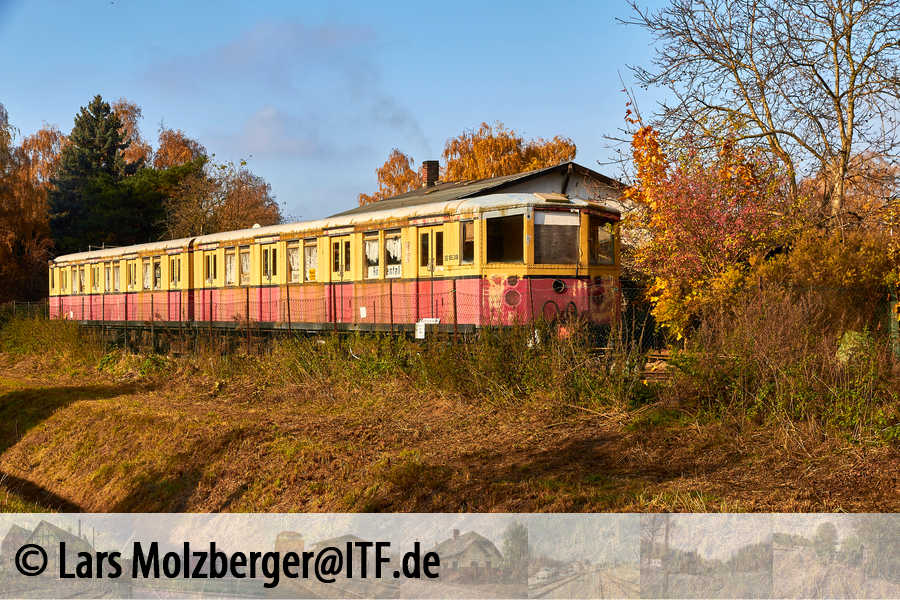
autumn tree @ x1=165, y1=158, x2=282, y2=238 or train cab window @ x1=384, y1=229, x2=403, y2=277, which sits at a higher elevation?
autumn tree @ x1=165, y1=158, x2=282, y2=238

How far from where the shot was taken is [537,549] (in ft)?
21.8

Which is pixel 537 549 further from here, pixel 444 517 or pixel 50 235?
pixel 50 235

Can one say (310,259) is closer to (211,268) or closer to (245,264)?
(245,264)

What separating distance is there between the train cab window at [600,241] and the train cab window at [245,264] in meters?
9.15

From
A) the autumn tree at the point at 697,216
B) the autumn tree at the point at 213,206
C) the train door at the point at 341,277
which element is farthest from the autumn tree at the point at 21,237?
the autumn tree at the point at 697,216

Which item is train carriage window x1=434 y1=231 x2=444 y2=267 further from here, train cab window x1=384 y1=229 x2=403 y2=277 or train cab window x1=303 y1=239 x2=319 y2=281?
train cab window x1=303 y1=239 x2=319 y2=281

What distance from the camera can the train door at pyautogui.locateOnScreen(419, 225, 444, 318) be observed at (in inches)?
588

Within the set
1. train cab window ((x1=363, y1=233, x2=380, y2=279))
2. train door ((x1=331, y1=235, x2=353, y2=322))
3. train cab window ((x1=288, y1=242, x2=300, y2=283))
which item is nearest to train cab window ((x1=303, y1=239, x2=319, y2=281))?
train cab window ((x1=288, y1=242, x2=300, y2=283))

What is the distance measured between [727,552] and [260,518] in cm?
500

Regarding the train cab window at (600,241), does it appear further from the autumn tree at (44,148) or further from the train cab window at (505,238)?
the autumn tree at (44,148)

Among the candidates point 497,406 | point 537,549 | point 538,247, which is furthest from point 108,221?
point 537,549

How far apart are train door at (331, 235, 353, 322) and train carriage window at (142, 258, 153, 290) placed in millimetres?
9557

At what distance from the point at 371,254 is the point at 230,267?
6110mm

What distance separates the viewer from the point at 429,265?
1506cm
